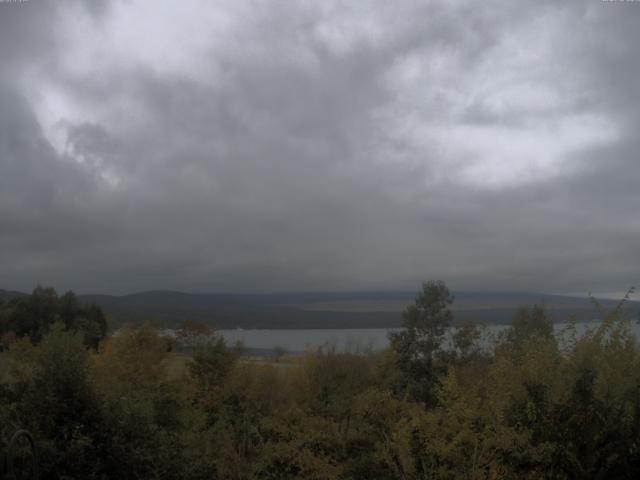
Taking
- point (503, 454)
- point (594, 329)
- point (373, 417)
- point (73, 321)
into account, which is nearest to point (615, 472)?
point (503, 454)

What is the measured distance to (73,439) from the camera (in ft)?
40.1

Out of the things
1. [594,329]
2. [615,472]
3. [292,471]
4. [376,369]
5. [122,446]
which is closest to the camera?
[615,472]

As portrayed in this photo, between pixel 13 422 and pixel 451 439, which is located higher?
pixel 13 422

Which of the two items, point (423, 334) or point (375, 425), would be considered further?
point (423, 334)

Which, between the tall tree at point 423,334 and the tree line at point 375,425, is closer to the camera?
the tree line at point 375,425

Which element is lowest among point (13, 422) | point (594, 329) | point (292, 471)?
point (292, 471)

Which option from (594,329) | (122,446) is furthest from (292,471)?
(594,329)

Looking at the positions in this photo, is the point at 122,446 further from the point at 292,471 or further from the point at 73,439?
the point at 292,471

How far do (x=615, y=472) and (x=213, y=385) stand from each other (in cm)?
2423

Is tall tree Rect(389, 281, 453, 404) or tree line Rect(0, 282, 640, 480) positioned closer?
tree line Rect(0, 282, 640, 480)

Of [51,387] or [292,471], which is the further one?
[292,471]

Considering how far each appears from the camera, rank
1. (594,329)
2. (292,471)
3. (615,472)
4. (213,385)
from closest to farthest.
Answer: (615,472), (594,329), (292,471), (213,385)

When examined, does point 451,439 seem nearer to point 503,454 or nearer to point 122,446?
point 503,454

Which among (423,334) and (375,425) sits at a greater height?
(423,334)
